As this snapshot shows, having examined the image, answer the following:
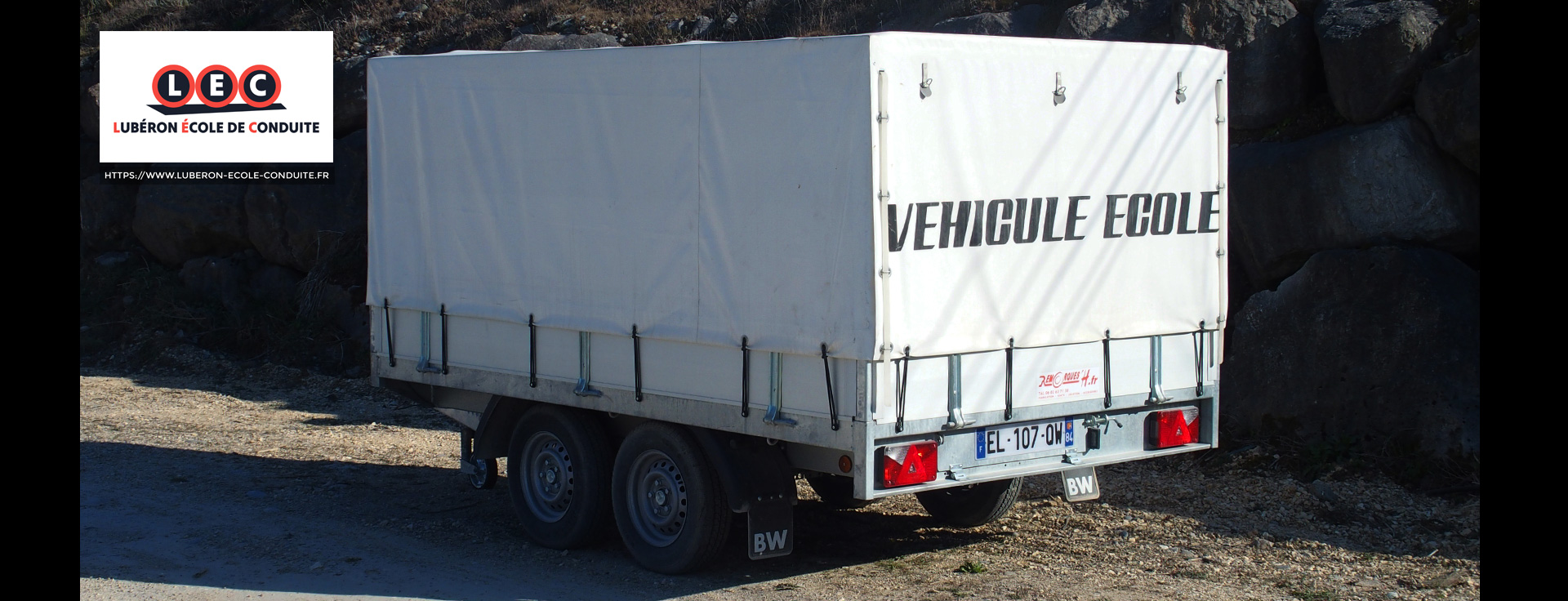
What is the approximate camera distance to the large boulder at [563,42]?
17.3 meters

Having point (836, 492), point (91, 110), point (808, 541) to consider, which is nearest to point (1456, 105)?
point (836, 492)

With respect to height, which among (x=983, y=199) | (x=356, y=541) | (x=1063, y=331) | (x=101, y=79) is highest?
(x=101, y=79)

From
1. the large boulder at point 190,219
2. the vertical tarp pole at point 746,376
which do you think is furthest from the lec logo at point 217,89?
the vertical tarp pole at point 746,376

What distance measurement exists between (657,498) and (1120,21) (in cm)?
731

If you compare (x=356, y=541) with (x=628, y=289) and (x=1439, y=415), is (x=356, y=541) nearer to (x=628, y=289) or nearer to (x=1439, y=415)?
(x=628, y=289)

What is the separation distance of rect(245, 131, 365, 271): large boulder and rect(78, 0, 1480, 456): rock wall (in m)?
8.91

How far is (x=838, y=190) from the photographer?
6.33 m

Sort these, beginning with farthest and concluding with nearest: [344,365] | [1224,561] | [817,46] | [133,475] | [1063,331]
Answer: [344,365]
[133,475]
[1224,561]
[1063,331]
[817,46]

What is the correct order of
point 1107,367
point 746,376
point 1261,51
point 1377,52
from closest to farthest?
1. point 746,376
2. point 1107,367
3. point 1377,52
4. point 1261,51

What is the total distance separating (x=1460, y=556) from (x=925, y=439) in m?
3.30

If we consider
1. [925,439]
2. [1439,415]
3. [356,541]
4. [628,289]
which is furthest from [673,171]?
[1439,415]

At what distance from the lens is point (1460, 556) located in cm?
756

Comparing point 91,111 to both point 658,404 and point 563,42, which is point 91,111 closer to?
point 563,42

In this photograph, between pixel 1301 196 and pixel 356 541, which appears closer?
pixel 356 541
